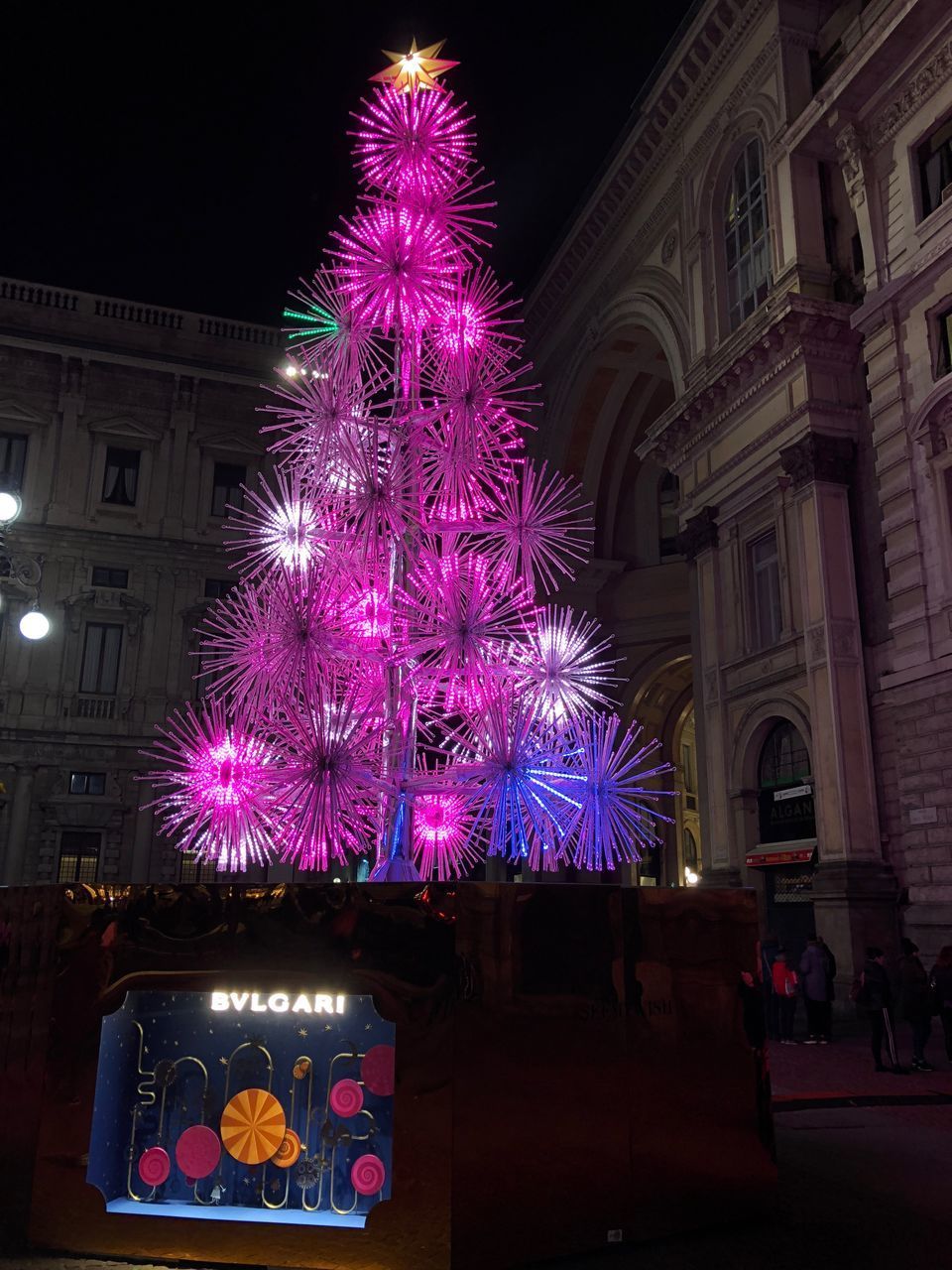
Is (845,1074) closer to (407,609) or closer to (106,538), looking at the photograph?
(407,609)

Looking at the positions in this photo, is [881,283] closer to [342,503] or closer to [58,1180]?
[342,503]

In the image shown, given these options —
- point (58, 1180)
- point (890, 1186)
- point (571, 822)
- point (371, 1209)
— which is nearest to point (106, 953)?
point (58, 1180)

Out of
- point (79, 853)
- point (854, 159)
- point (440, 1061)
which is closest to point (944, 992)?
point (440, 1061)

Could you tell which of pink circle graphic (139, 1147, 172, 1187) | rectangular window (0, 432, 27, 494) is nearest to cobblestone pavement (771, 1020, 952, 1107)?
pink circle graphic (139, 1147, 172, 1187)

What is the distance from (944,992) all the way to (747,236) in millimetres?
16731

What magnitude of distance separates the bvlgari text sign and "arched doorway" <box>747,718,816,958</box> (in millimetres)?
14748

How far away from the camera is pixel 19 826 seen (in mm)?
28984

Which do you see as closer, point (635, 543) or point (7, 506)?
point (7, 506)

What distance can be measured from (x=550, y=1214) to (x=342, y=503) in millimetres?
4736

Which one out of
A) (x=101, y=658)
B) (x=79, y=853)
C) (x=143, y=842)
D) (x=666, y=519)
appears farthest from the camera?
(x=666, y=519)

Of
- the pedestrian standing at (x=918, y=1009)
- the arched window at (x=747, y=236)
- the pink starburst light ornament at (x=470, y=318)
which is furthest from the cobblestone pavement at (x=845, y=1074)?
the arched window at (x=747, y=236)

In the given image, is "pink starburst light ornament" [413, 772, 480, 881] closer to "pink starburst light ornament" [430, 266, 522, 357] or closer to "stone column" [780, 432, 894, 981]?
"pink starburst light ornament" [430, 266, 522, 357]

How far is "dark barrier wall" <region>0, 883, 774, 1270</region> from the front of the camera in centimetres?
450

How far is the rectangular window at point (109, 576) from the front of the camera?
31.8 meters
